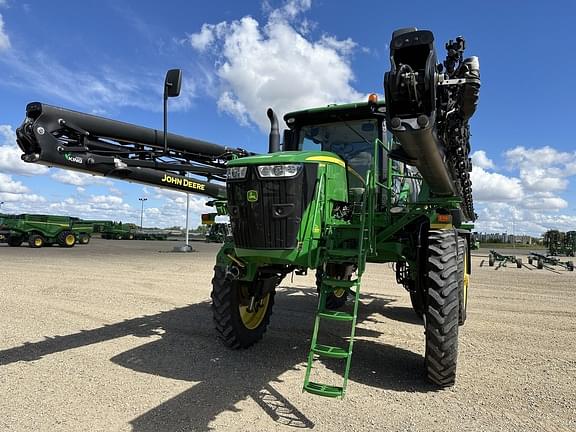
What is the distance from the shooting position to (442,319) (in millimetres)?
4281

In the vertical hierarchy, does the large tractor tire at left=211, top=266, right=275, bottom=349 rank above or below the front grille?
below

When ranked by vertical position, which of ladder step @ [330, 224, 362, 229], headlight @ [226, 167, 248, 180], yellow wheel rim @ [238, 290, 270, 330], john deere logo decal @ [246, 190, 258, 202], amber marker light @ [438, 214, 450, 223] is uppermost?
headlight @ [226, 167, 248, 180]

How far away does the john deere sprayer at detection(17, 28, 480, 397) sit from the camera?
10.6 feet

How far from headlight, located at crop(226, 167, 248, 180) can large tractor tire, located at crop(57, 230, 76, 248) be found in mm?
29196

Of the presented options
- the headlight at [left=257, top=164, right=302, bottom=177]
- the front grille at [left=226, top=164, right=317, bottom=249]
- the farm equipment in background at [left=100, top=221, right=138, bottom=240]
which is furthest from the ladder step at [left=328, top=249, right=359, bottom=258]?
the farm equipment in background at [left=100, top=221, right=138, bottom=240]

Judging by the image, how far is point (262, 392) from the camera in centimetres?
425

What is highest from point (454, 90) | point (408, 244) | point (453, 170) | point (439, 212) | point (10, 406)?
point (454, 90)

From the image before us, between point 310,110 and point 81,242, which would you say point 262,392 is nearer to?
point 310,110

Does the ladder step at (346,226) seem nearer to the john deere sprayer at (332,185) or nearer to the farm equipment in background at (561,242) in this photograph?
the john deere sprayer at (332,185)

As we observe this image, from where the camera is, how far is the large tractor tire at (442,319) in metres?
4.27

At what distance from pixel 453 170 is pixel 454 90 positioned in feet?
4.55

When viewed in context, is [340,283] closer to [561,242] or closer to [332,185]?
[332,185]

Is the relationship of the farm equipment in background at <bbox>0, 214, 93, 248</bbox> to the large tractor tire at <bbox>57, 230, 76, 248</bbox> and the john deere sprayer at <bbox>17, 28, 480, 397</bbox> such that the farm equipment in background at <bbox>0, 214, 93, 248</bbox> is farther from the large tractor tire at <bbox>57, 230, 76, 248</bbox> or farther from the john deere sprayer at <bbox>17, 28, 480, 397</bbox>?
the john deere sprayer at <bbox>17, 28, 480, 397</bbox>

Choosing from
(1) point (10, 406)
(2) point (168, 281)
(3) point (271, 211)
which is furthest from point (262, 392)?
(2) point (168, 281)
